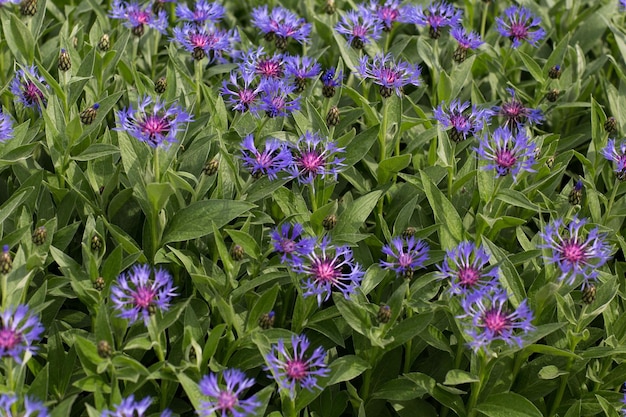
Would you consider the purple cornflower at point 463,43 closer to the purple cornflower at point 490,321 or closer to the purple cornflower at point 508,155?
the purple cornflower at point 508,155

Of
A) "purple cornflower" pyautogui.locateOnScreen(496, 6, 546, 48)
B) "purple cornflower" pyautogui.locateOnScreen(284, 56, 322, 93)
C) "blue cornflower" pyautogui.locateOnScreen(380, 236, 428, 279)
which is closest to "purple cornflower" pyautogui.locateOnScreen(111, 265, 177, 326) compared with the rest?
"blue cornflower" pyautogui.locateOnScreen(380, 236, 428, 279)

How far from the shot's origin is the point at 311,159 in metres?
2.89

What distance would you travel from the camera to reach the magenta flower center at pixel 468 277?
259 cm

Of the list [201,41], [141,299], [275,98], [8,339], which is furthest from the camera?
[201,41]

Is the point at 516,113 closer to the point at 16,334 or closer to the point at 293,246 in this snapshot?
the point at 293,246

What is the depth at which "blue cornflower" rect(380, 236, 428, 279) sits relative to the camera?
2721 mm

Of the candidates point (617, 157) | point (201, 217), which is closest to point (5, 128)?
point (201, 217)

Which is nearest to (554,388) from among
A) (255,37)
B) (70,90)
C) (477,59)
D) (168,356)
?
(168,356)

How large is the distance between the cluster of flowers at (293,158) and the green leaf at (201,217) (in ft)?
0.51

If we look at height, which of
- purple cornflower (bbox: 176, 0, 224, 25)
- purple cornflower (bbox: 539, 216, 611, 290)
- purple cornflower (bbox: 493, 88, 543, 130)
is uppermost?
purple cornflower (bbox: 539, 216, 611, 290)

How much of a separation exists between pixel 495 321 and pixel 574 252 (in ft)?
1.18

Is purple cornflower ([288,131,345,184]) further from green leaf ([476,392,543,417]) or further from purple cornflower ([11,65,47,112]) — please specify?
purple cornflower ([11,65,47,112])

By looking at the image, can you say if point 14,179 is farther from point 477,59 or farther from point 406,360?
point 477,59

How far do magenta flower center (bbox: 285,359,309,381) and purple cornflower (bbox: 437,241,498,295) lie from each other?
Answer: 0.53 metres
